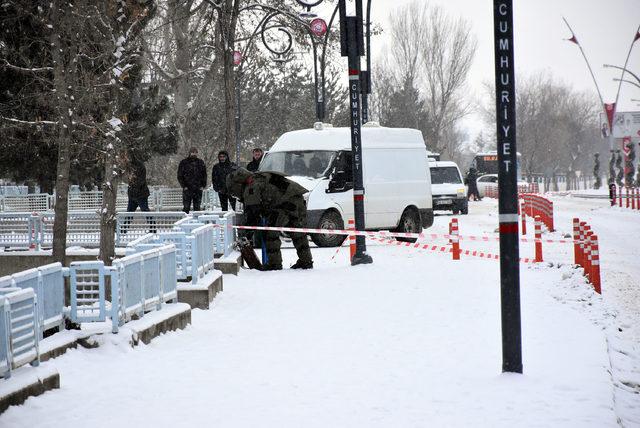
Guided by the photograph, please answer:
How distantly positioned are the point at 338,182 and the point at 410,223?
266cm

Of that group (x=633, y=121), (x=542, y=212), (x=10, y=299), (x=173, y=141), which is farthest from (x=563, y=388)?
(x=633, y=121)

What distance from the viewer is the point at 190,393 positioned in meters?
7.50

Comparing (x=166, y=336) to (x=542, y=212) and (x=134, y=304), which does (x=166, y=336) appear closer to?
(x=134, y=304)

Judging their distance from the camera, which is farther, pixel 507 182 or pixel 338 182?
pixel 338 182

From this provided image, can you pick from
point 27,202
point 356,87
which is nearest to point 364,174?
point 356,87

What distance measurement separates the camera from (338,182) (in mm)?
21312

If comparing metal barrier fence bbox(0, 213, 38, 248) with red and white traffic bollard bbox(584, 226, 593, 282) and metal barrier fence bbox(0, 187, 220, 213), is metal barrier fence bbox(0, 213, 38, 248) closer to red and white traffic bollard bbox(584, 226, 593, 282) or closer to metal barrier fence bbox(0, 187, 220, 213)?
metal barrier fence bbox(0, 187, 220, 213)

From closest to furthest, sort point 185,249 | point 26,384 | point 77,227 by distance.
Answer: point 26,384 → point 185,249 → point 77,227

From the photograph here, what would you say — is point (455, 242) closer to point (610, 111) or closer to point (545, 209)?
point (545, 209)

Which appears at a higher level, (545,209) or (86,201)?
(86,201)

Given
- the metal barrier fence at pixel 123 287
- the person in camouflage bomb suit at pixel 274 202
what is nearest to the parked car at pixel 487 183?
the person in camouflage bomb suit at pixel 274 202

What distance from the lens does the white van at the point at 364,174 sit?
21312 millimetres

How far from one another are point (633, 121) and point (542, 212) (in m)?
61.3

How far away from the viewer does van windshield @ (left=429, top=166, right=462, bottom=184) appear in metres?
39.6
